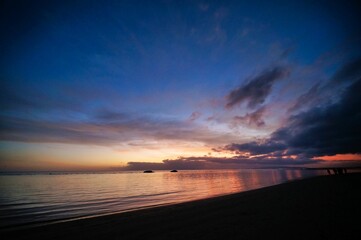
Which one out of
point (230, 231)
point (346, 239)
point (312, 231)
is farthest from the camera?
point (230, 231)

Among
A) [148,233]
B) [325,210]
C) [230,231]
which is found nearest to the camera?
[230,231]

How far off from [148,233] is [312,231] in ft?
24.8

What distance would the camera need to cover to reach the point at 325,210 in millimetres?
12141

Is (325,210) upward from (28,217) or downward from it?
upward

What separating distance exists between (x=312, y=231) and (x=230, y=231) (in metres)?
3.51

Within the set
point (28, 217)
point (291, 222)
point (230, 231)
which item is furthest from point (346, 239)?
point (28, 217)

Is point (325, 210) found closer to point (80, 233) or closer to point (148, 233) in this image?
point (148, 233)

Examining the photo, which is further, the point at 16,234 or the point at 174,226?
the point at 16,234

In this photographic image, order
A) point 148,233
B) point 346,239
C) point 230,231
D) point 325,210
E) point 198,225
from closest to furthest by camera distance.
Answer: point 346,239, point 230,231, point 148,233, point 198,225, point 325,210

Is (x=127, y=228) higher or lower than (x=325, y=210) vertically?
lower

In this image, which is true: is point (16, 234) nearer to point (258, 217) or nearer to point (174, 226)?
point (174, 226)

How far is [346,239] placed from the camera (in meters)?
7.31

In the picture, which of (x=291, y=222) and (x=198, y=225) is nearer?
(x=291, y=222)

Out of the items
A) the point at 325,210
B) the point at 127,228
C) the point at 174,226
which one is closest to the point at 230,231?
the point at 174,226
